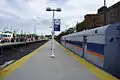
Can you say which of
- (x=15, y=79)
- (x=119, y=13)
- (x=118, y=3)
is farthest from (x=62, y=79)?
(x=118, y=3)

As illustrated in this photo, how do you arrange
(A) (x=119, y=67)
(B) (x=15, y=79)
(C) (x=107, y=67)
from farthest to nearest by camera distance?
(C) (x=107, y=67) < (A) (x=119, y=67) < (B) (x=15, y=79)

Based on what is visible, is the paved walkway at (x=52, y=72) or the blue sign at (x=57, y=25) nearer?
the paved walkway at (x=52, y=72)

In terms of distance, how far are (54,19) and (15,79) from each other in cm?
1645

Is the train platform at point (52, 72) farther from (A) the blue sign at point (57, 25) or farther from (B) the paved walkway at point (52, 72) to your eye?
(A) the blue sign at point (57, 25)

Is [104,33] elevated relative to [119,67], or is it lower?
elevated

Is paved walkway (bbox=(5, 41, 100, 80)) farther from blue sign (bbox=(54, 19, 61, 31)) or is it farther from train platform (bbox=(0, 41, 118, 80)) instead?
blue sign (bbox=(54, 19, 61, 31))

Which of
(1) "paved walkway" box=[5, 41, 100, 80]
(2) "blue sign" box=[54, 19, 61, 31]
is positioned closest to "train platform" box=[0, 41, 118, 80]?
→ (1) "paved walkway" box=[5, 41, 100, 80]

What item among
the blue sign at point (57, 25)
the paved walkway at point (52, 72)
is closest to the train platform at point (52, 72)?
the paved walkway at point (52, 72)

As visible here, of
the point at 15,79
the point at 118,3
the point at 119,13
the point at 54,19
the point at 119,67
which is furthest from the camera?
the point at 118,3

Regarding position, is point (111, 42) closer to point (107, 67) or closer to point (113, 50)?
point (113, 50)

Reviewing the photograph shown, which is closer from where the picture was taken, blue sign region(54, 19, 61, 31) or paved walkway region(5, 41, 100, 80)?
paved walkway region(5, 41, 100, 80)

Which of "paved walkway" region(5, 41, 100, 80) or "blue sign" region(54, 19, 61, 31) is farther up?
"blue sign" region(54, 19, 61, 31)

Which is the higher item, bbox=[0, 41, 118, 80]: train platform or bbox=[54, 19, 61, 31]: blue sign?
bbox=[54, 19, 61, 31]: blue sign

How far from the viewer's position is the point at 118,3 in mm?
45531
